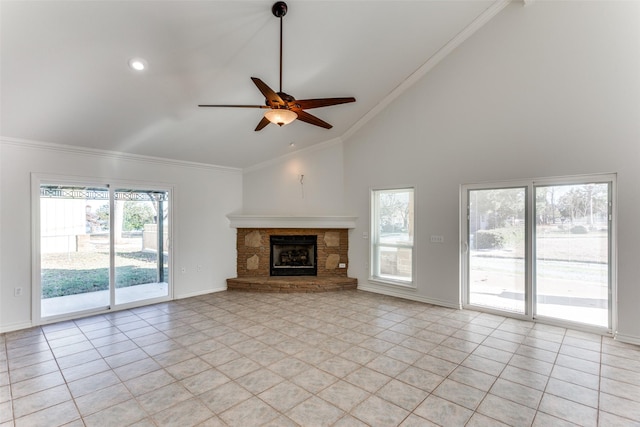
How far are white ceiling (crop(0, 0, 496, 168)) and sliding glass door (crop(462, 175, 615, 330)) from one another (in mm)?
2443

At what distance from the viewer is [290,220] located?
6223 mm

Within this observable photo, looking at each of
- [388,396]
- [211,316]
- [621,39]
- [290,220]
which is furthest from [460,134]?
[211,316]

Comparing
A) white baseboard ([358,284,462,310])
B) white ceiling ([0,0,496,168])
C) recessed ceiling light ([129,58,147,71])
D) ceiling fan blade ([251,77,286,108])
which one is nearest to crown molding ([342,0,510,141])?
white ceiling ([0,0,496,168])

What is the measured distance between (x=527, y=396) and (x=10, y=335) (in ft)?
19.3

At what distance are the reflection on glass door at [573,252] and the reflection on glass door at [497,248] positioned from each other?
0.71 ft

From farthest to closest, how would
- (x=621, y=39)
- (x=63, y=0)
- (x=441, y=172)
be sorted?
(x=441, y=172)
(x=621, y=39)
(x=63, y=0)

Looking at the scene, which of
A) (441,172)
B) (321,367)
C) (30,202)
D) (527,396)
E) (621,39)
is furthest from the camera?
(441,172)

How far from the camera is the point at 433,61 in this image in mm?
4758

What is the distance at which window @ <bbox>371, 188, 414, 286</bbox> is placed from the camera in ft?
17.9

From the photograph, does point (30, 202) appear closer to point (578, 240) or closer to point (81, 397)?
point (81, 397)

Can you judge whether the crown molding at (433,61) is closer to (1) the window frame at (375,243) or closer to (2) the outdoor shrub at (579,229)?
(1) the window frame at (375,243)

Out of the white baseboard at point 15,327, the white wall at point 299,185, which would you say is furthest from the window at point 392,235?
the white baseboard at point 15,327

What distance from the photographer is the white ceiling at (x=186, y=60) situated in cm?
264

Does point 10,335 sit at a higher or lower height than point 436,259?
lower
